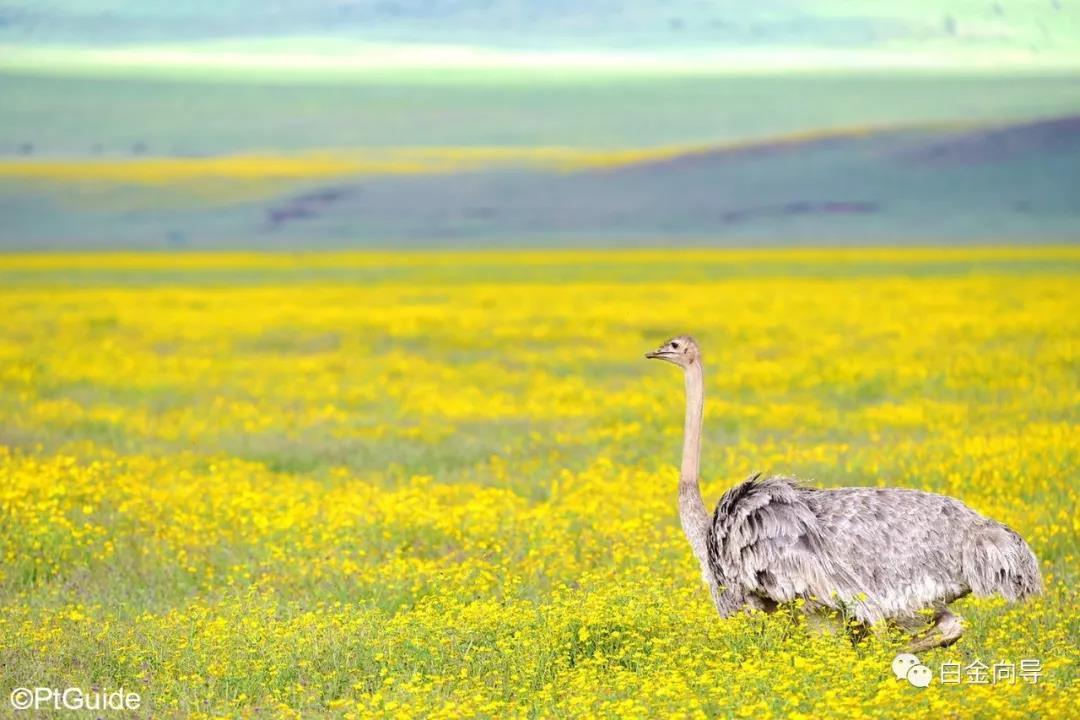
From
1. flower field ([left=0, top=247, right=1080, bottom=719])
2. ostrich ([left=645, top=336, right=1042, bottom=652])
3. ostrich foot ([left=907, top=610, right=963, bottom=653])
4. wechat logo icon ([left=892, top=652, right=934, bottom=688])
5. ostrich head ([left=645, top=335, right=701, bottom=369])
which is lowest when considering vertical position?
flower field ([left=0, top=247, right=1080, bottom=719])

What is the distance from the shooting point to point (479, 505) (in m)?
12.9

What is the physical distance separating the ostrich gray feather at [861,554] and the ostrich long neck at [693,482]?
0.21m

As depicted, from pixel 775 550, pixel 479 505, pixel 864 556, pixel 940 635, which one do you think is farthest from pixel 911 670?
pixel 479 505

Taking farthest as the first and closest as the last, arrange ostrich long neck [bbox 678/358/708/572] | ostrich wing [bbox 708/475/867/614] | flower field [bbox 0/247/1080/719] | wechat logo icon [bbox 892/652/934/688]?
ostrich long neck [bbox 678/358/708/572]
ostrich wing [bbox 708/475/867/614]
flower field [bbox 0/247/1080/719]
wechat logo icon [bbox 892/652/934/688]

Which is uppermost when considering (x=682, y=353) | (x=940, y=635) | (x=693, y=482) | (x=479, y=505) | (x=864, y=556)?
Result: (x=682, y=353)

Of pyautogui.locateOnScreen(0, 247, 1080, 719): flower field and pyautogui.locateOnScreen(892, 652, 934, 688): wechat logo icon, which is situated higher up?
pyautogui.locateOnScreen(892, 652, 934, 688): wechat logo icon

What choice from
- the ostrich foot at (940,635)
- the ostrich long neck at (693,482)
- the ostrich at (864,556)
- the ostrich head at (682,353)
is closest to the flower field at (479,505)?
the ostrich foot at (940,635)

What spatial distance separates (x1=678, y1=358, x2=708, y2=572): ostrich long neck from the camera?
29.6 feet

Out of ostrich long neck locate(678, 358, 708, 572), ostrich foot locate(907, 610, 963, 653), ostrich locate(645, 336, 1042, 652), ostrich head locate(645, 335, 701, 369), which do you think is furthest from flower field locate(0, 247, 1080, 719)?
ostrich head locate(645, 335, 701, 369)

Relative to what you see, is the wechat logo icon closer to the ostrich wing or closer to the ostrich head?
the ostrich wing

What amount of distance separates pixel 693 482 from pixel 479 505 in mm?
4001

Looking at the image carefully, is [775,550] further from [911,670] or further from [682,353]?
[682,353]

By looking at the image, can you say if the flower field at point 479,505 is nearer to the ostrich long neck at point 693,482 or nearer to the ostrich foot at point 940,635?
the ostrich foot at point 940,635

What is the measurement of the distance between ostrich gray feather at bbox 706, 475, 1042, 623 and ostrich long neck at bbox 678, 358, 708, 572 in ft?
0.68
